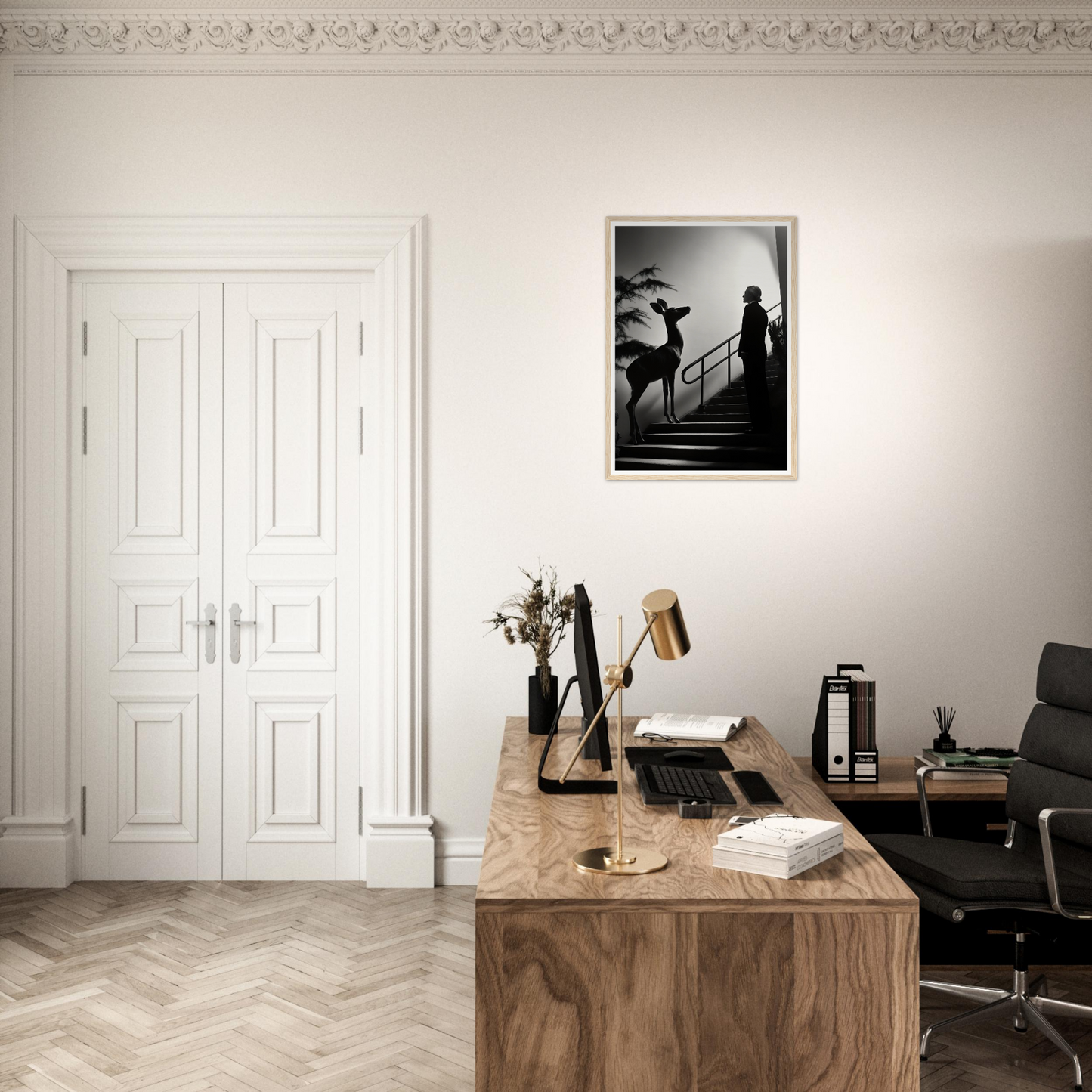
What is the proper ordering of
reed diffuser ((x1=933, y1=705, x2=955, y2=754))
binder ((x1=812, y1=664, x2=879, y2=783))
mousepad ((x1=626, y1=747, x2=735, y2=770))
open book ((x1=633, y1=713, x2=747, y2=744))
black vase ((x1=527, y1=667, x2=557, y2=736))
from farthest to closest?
reed diffuser ((x1=933, y1=705, x2=955, y2=754)) → binder ((x1=812, y1=664, x2=879, y2=783)) → black vase ((x1=527, y1=667, x2=557, y2=736)) → open book ((x1=633, y1=713, x2=747, y2=744)) → mousepad ((x1=626, y1=747, x2=735, y2=770))

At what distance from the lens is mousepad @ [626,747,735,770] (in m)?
2.77

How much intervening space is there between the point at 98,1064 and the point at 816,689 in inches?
109

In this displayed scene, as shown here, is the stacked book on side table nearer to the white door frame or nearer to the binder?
the binder

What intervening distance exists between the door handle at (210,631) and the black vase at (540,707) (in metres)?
1.51

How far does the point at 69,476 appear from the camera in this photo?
156 inches

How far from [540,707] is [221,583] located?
5.17 ft

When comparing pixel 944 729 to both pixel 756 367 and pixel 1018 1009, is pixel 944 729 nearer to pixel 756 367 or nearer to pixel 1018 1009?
pixel 1018 1009

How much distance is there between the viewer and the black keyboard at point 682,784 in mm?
2395

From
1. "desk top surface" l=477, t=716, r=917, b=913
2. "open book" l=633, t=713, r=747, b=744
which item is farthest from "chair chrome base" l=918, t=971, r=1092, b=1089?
"open book" l=633, t=713, r=747, b=744

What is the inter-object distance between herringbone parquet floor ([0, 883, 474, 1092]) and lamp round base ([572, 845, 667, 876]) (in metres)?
0.98

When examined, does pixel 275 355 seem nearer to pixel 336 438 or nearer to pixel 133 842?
pixel 336 438

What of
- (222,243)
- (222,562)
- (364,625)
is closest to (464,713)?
(364,625)

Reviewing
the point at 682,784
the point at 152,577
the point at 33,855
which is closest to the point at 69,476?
the point at 152,577

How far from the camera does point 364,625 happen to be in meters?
3.99
